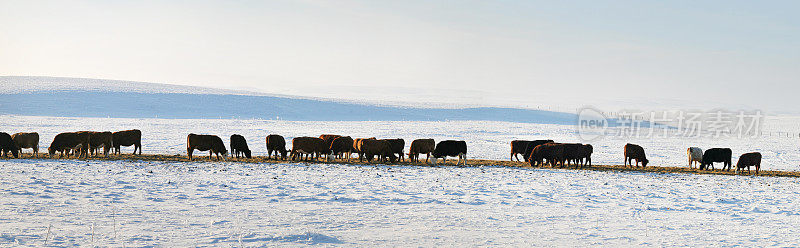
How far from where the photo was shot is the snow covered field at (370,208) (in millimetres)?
9164

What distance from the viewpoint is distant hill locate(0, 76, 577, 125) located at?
74312mm

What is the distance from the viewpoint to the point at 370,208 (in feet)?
39.5

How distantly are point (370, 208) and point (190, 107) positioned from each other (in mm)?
76980

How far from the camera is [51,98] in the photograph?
8100cm

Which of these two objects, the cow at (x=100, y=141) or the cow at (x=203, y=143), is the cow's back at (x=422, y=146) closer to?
the cow at (x=203, y=143)

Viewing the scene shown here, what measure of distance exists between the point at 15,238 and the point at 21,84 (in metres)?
106

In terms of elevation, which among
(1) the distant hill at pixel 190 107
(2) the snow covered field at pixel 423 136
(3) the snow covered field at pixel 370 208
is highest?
(1) the distant hill at pixel 190 107

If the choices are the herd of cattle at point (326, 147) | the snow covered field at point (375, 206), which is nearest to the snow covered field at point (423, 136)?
the herd of cattle at point (326, 147)

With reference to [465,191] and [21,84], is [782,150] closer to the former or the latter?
[465,191]

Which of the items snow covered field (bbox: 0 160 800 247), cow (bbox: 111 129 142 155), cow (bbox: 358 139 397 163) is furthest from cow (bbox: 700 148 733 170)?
cow (bbox: 111 129 142 155)

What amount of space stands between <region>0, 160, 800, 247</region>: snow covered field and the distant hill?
5982 cm

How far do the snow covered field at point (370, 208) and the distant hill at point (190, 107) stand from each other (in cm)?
5982

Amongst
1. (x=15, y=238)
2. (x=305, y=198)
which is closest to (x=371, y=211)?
(x=305, y=198)

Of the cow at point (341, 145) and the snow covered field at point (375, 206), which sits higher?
the cow at point (341, 145)
